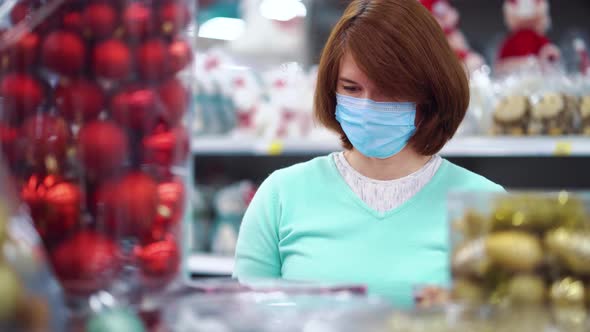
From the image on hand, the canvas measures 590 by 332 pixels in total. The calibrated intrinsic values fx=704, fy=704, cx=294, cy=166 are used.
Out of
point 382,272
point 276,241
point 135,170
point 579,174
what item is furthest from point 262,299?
point 579,174

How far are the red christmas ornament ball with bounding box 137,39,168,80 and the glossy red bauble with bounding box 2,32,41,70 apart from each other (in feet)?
0.33

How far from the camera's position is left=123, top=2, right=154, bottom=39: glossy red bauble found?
2.31 ft

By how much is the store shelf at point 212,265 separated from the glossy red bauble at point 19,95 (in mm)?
2521

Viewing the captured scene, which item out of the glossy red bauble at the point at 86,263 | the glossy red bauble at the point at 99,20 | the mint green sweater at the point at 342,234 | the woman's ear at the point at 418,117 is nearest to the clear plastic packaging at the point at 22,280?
the glossy red bauble at the point at 86,263

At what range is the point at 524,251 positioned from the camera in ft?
2.28

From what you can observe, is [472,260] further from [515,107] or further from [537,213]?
[515,107]

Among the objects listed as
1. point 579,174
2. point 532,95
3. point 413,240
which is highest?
point 532,95

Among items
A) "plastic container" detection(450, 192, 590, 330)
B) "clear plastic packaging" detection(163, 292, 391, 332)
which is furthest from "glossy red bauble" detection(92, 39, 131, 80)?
"plastic container" detection(450, 192, 590, 330)

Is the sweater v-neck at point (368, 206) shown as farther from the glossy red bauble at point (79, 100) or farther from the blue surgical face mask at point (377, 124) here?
the glossy red bauble at point (79, 100)

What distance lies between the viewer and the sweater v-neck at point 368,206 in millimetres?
1482

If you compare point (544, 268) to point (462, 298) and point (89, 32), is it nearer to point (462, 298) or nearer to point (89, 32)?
point (462, 298)

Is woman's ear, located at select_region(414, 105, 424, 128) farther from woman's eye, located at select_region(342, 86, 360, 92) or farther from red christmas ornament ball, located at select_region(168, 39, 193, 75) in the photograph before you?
red christmas ornament ball, located at select_region(168, 39, 193, 75)

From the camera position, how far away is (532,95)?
260 centimetres

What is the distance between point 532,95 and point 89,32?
219 centimetres
